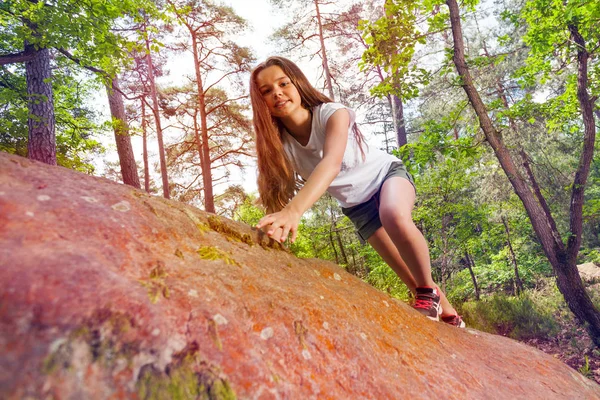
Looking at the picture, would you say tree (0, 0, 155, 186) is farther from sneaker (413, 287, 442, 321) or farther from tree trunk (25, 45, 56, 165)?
sneaker (413, 287, 442, 321)

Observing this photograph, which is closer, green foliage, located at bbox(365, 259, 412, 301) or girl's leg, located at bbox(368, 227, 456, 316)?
girl's leg, located at bbox(368, 227, 456, 316)

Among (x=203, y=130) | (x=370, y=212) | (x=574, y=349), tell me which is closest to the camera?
(x=370, y=212)

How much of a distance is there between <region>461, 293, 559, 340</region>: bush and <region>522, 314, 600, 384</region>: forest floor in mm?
207

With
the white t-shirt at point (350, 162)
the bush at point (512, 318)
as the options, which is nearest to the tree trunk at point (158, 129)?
the bush at point (512, 318)

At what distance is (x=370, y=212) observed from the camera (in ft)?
8.25

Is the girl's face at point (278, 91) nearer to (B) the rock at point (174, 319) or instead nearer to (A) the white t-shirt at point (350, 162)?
(A) the white t-shirt at point (350, 162)

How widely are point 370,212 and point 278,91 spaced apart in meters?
1.13

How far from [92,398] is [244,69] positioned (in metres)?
12.3

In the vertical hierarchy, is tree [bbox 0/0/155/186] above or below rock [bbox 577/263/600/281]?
above

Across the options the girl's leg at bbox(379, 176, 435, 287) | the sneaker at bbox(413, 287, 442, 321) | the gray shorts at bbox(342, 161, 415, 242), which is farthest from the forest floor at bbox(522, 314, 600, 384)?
the gray shorts at bbox(342, 161, 415, 242)

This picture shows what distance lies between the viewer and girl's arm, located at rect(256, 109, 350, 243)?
4.89 feet

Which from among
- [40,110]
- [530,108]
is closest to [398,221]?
[530,108]

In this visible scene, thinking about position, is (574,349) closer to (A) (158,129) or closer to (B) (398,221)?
(B) (398,221)

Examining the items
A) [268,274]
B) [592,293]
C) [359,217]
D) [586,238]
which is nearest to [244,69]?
[359,217]
